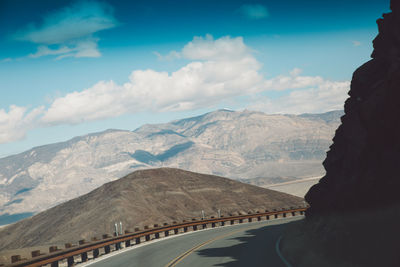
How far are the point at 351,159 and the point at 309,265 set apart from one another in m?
6.53

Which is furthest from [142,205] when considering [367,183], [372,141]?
[367,183]

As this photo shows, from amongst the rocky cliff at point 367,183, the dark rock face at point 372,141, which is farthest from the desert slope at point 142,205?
the rocky cliff at point 367,183

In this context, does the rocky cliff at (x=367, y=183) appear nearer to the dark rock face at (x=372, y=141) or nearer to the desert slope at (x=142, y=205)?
the dark rock face at (x=372, y=141)

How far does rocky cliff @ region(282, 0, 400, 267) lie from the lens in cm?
1360

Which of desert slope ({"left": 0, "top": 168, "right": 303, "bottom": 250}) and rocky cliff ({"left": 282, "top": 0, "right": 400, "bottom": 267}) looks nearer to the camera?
rocky cliff ({"left": 282, "top": 0, "right": 400, "bottom": 267})

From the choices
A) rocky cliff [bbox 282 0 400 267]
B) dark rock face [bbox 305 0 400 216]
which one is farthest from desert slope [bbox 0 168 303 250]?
rocky cliff [bbox 282 0 400 267]

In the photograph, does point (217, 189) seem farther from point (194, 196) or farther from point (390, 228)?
point (390, 228)

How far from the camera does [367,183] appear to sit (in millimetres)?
17172

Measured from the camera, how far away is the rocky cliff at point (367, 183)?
13602mm

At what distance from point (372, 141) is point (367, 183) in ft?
5.78

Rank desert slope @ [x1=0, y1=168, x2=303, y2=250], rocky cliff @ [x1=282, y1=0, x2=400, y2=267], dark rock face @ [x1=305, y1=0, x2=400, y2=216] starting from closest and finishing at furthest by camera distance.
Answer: rocky cliff @ [x1=282, y1=0, x2=400, y2=267] < dark rock face @ [x1=305, y1=0, x2=400, y2=216] < desert slope @ [x1=0, y1=168, x2=303, y2=250]

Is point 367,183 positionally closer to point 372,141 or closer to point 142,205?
point 372,141

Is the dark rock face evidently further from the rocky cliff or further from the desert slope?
the desert slope

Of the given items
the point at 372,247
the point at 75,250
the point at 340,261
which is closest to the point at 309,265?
the point at 340,261
